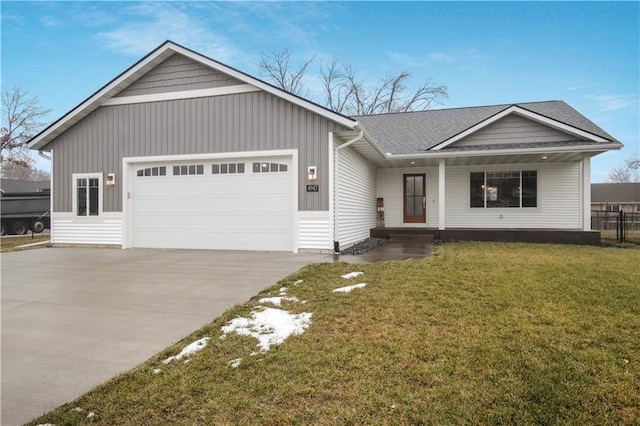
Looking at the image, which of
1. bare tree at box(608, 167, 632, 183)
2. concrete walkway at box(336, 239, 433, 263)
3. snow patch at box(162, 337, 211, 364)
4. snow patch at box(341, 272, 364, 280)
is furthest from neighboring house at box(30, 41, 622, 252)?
bare tree at box(608, 167, 632, 183)

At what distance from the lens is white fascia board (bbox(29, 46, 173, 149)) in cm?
973

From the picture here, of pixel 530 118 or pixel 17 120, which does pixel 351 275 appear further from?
pixel 17 120

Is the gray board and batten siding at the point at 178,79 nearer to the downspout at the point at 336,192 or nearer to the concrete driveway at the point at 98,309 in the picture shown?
the downspout at the point at 336,192

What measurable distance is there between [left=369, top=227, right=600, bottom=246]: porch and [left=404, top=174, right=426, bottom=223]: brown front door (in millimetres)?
2002

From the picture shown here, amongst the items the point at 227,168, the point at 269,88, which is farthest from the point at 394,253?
the point at 269,88

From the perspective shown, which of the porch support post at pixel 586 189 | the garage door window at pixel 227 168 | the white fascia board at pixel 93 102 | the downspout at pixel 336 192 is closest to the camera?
the downspout at pixel 336 192

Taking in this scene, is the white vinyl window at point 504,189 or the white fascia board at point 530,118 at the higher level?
the white fascia board at point 530,118

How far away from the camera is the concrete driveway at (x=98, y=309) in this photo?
9.23 feet

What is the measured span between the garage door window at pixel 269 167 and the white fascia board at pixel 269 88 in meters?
1.54

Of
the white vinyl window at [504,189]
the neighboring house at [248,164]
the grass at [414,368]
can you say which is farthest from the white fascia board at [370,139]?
the grass at [414,368]

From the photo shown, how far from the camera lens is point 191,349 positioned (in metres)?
3.27

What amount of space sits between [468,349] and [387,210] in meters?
11.1

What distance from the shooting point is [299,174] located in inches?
354

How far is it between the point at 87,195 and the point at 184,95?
13.5 ft
